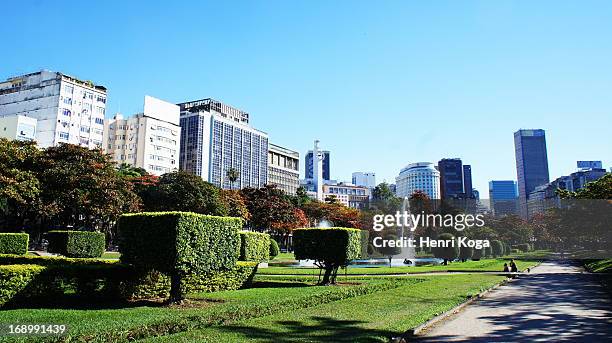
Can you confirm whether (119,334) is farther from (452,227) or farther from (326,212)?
(326,212)

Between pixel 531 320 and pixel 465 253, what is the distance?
39048 mm

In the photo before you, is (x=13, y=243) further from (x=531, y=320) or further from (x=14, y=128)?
(x=14, y=128)

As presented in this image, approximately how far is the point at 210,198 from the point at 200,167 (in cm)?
7726

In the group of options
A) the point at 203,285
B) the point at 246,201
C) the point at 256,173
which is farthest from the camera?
the point at 256,173

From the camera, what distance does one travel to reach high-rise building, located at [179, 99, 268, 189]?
431ft

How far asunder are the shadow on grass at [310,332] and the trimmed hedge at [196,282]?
5.37m

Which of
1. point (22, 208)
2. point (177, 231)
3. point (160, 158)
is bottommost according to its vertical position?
point (177, 231)

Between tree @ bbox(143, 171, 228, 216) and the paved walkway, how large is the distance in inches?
1583

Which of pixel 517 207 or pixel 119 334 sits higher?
pixel 517 207

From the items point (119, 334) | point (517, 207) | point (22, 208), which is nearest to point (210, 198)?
point (22, 208)

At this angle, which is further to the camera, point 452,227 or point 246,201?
point 246,201

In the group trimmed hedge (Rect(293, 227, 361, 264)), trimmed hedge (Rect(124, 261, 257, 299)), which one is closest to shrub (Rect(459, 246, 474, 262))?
trimmed hedge (Rect(293, 227, 361, 264))

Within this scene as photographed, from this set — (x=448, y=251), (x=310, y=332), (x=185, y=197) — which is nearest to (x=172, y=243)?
(x=310, y=332)

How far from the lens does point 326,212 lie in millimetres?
88875
